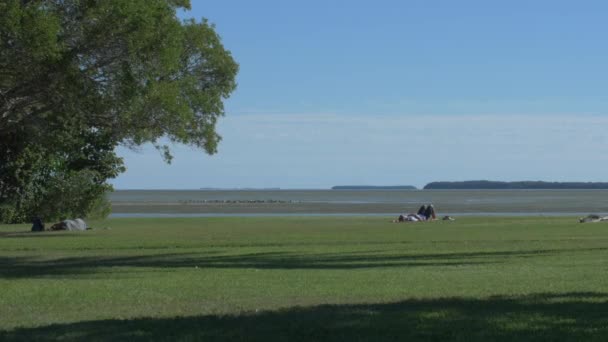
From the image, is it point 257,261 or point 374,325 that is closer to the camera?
point 374,325

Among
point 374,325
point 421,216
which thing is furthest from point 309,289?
point 421,216

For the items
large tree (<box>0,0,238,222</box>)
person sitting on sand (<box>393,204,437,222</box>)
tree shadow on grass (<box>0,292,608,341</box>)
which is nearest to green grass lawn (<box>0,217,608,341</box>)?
tree shadow on grass (<box>0,292,608,341</box>)

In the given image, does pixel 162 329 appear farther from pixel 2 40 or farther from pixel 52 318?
pixel 2 40

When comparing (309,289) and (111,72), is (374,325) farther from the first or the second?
(111,72)

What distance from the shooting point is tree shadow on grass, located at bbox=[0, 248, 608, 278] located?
24.2m

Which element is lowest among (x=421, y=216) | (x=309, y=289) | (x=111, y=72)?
(x=309, y=289)

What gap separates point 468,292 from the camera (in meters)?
16.5

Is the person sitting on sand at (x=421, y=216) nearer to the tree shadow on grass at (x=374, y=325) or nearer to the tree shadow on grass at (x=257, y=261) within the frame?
the tree shadow on grass at (x=257, y=261)

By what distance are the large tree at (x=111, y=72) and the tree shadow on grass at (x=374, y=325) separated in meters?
9.55

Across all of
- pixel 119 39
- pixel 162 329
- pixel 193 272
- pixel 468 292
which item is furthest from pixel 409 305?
pixel 119 39

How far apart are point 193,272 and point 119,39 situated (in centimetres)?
560

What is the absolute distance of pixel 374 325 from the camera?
1217 centimetres

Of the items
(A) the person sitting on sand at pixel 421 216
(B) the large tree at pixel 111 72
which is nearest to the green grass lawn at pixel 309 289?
(B) the large tree at pixel 111 72

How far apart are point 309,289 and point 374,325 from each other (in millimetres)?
5730
